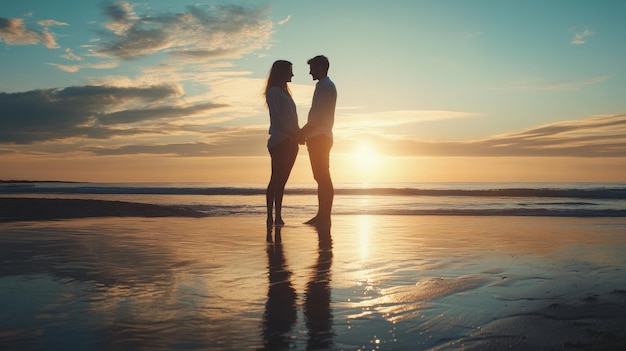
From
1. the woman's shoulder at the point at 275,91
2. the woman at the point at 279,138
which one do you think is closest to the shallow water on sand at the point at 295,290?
the woman at the point at 279,138

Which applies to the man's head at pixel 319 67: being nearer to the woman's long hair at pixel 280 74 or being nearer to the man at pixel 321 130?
the man at pixel 321 130

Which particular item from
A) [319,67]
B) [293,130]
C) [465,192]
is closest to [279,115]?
[293,130]

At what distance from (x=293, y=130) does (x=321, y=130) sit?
41cm

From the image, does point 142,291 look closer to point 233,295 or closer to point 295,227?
point 233,295

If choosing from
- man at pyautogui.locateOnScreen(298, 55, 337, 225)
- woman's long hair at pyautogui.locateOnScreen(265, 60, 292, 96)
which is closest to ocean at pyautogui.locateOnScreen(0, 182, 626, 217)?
man at pyautogui.locateOnScreen(298, 55, 337, 225)

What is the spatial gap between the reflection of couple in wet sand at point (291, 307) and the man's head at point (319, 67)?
3.87m

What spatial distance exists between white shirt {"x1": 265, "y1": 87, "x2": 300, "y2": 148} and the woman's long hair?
120 millimetres

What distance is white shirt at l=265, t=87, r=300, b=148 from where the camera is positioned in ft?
23.0

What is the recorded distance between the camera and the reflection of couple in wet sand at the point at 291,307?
185 centimetres

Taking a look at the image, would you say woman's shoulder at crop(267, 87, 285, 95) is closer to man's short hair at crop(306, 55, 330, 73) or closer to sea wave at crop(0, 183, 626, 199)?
man's short hair at crop(306, 55, 330, 73)

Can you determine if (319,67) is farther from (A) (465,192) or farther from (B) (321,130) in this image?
(A) (465,192)

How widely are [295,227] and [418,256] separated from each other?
114 inches

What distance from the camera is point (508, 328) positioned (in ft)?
6.52

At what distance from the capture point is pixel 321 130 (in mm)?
7125
